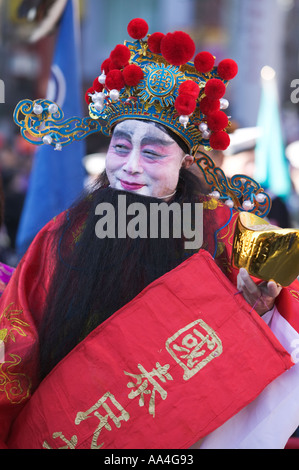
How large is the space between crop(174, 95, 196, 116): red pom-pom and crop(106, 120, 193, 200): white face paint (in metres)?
0.13

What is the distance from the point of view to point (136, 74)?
202cm

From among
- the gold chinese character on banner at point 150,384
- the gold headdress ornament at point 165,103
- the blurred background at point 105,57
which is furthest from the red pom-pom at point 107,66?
the blurred background at point 105,57

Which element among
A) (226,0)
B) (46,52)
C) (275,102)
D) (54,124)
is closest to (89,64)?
(46,52)

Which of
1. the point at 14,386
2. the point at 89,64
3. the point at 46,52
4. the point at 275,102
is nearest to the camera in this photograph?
the point at 14,386

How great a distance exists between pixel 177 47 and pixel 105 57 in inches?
595

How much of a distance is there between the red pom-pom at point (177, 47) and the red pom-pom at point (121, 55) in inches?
5.1

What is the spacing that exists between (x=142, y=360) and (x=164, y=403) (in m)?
0.14

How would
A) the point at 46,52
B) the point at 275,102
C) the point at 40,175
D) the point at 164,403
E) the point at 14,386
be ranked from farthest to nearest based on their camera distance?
the point at 46,52 < the point at 275,102 < the point at 40,175 < the point at 14,386 < the point at 164,403

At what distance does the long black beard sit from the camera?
2014 mm

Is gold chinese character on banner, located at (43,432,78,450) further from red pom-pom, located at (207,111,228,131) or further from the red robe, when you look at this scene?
red pom-pom, located at (207,111,228,131)

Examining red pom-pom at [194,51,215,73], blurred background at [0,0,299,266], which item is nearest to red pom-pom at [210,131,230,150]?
red pom-pom at [194,51,215,73]
